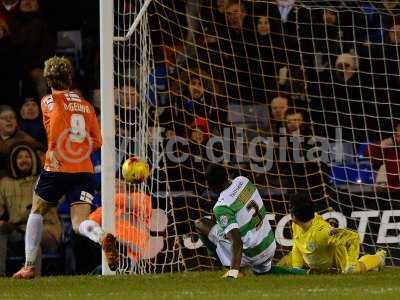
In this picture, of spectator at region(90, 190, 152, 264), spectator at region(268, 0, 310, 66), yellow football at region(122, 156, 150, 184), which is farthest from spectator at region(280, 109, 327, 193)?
yellow football at region(122, 156, 150, 184)

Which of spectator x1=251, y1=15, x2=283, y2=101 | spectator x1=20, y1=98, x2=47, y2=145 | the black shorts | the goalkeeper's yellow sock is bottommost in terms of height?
the goalkeeper's yellow sock

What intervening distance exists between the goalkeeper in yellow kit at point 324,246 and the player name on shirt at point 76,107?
2068 mm

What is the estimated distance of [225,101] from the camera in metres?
14.9

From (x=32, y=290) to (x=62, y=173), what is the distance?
1.34 meters

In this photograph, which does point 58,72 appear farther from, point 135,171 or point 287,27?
point 287,27

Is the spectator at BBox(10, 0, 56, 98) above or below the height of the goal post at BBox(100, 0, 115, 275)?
above

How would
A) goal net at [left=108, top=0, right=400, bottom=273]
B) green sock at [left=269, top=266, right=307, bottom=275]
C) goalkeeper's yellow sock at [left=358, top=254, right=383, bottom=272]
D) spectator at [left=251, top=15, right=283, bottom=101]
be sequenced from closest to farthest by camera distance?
1. green sock at [left=269, top=266, right=307, bottom=275]
2. goalkeeper's yellow sock at [left=358, top=254, right=383, bottom=272]
3. goal net at [left=108, top=0, right=400, bottom=273]
4. spectator at [left=251, top=15, right=283, bottom=101]

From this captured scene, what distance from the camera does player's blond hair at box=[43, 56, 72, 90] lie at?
10999 millimetres

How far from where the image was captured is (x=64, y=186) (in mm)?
11117

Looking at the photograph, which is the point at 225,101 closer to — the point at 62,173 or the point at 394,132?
the point at 394,132

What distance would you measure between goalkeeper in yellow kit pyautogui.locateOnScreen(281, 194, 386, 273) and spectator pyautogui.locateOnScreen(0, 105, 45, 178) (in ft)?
11.9

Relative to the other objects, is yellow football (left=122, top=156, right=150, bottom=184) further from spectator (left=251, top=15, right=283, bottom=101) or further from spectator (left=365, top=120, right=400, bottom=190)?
spectator (left=251, top=15, right=283, bottom=101)

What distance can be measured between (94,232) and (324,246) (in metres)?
2.27

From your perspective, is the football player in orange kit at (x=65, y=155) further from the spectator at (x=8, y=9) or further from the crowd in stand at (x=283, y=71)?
the spectator at (x=8, y=9)
